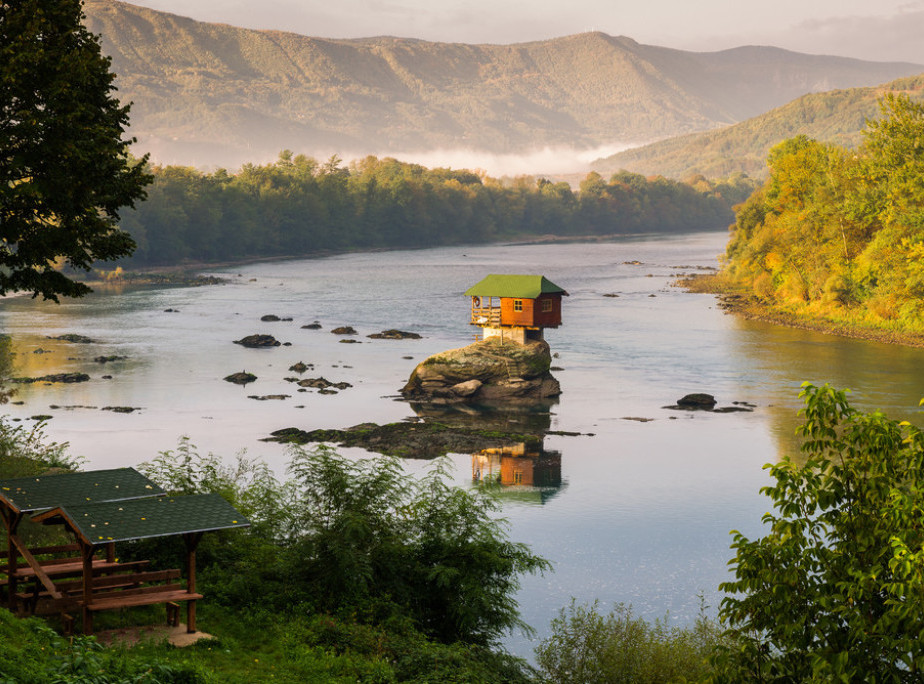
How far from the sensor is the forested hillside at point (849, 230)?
285 ft

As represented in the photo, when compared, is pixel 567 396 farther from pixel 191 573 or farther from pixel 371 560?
pixel 191 573

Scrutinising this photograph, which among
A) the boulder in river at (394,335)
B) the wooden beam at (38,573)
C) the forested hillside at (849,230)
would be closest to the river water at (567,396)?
the boulder in river at (394,335)

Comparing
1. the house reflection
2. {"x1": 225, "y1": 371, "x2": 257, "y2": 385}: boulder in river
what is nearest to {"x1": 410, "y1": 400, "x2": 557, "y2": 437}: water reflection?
the house reflection

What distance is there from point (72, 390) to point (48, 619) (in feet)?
156

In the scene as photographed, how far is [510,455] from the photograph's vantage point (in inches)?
2013

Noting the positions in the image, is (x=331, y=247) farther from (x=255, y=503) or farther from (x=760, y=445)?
(x=255, y=503)

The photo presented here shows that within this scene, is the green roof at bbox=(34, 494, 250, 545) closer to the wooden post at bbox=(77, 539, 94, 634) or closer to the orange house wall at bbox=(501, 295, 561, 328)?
the wooden post at bbox=(77, 539, 94, 634)

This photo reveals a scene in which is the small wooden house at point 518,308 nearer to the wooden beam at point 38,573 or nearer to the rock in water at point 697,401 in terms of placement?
the rock in water at point 697,401

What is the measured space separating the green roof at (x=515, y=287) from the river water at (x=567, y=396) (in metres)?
6.82

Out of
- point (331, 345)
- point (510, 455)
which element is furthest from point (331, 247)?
point (510, 455)

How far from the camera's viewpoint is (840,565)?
13.6m

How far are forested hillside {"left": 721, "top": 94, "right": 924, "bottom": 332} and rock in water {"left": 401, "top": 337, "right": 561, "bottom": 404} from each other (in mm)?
37595

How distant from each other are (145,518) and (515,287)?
5101cm

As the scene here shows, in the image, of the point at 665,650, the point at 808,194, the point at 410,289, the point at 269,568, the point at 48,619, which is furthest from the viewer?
the point at 410,289
